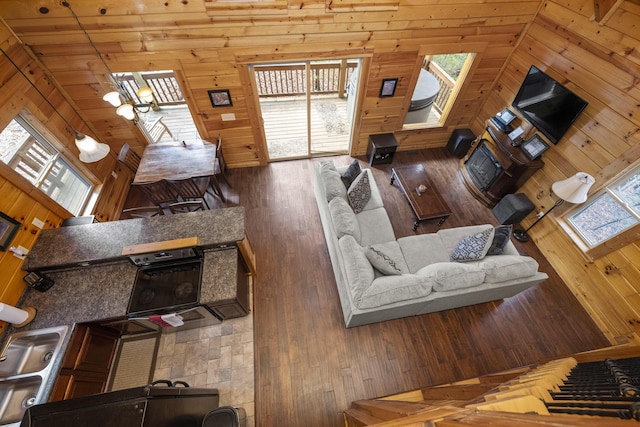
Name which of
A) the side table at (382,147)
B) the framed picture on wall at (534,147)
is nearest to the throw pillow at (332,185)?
the side table at (382,147)

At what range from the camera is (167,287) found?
8.44 ft

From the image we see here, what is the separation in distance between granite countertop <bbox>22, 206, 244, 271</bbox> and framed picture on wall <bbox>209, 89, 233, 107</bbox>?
1.97 metres

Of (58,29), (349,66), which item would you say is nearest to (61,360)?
(58,29)

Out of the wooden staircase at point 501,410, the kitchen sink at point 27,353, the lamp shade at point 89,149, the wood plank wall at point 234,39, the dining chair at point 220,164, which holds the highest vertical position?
the wood plank wall at point 234,39

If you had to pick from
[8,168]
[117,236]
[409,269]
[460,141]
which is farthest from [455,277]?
[8,168]

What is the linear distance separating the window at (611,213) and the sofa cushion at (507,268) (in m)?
1.25

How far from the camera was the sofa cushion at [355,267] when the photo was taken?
2.52 m

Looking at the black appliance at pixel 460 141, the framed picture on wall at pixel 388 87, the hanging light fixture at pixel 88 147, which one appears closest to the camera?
the hanging light fixture at pixel 88 147

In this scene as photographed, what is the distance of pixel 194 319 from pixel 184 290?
0.46 m

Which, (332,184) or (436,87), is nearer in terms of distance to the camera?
(332,184)

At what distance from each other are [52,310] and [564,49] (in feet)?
21.3

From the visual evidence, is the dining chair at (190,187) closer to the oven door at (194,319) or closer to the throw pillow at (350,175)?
the oven door at (194,319)

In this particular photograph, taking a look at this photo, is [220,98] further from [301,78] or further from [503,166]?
[503,166]

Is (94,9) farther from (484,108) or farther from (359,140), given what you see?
(484,108)
